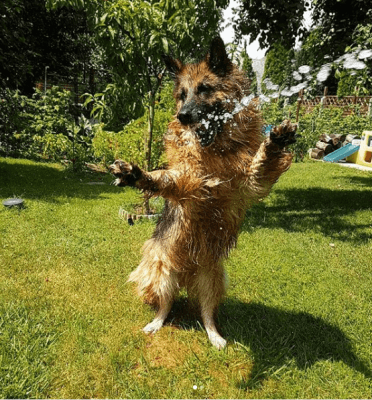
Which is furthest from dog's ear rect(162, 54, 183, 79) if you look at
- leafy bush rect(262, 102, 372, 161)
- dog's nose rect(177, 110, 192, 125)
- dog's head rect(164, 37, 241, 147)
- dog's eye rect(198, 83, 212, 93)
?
leafy bush rect(262, 102, 372, 161)

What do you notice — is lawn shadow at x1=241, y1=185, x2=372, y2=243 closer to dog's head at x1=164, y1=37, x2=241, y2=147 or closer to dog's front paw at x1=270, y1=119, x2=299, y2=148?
dog's head at x1=164, y1=37, x2=241, y2=147

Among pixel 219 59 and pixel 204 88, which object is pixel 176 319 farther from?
pixel 219 59

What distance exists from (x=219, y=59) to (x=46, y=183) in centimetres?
794

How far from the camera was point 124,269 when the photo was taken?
434 centimetres

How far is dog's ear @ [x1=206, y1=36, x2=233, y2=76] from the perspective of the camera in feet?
6.69

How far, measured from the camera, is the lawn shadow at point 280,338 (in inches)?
111

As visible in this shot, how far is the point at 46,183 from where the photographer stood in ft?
29.4

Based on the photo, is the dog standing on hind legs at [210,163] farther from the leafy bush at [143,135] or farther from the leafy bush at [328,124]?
the leafy bush at [328,124]

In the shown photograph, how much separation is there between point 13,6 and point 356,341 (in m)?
10.1

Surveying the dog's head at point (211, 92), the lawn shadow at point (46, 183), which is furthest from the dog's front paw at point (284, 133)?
the lawn shadow at point (46, 183)

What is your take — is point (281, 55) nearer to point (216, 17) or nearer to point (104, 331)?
point (216, 17)

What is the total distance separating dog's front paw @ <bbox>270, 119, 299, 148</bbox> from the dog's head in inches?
A: 14.5

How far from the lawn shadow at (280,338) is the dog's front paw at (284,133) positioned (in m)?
1.88

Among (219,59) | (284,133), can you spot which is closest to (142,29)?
(219,59)
